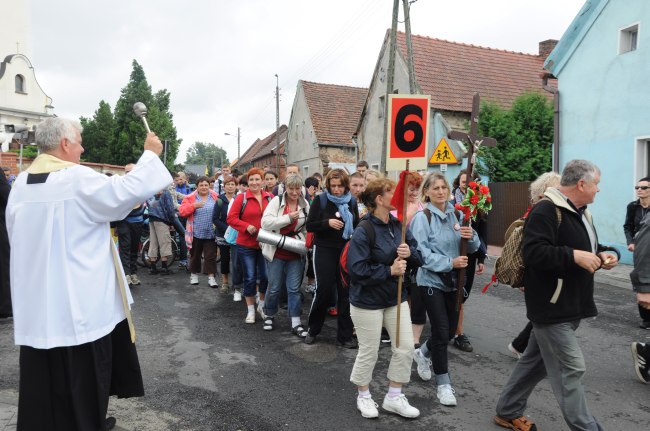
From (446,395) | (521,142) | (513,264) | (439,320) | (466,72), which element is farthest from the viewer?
(466,72)

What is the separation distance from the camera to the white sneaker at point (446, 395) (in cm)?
397

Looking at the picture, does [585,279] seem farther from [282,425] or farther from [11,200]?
[11,200]

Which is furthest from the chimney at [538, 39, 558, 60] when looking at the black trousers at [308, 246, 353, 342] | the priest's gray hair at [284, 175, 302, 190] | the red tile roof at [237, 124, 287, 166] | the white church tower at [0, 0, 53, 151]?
the white church tower at [0, 0, 53, 151]

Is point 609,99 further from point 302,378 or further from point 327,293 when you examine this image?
point 302,378

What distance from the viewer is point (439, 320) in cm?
411

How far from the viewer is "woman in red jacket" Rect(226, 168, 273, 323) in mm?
6477

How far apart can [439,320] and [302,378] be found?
54.7 inches

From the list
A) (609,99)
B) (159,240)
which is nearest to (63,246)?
(159,240)

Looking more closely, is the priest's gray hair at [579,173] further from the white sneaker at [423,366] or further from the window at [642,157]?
the window at [642,157]

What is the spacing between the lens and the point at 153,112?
41.2 meters

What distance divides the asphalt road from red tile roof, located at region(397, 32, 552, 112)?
14563 mm

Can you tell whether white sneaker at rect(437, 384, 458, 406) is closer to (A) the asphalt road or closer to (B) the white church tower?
(A) the asphalt road

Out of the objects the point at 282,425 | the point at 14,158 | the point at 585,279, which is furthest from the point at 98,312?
the point at 14,158

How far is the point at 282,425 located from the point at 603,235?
35.1 feet
